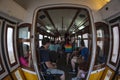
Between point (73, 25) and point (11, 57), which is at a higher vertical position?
point (73, 25)

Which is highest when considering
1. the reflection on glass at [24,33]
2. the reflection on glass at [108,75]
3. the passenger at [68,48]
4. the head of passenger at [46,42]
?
the reflection on glass at [24,33]

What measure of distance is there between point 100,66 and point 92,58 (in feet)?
0.71

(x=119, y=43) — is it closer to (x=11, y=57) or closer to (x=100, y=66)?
(x=100, y=66)

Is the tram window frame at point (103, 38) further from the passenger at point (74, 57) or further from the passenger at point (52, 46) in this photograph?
the passenger at point (52, 46)

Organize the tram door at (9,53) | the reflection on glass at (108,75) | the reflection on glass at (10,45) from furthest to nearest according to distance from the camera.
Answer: the reflection on glass at (108,75), the reflection on glass at (10,45), the tram door at (9,53)

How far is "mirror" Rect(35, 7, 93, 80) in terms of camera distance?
3514mm

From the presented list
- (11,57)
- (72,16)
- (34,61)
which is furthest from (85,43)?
(11,57)

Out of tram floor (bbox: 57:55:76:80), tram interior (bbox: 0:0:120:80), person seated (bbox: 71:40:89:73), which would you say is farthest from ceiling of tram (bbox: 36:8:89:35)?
tram floor (bbox: 57:55:76:80)

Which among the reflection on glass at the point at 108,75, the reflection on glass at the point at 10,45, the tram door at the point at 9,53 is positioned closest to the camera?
the tram door at the point at 9,53

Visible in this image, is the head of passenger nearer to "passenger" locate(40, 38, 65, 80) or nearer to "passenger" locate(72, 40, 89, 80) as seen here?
"passenger" locate(40, 38, 65, 80)

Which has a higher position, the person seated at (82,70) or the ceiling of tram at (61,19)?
the ceiling of tram at (61,19)

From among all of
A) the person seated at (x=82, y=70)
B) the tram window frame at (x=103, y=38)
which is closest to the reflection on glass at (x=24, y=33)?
the person seated at (x=82, y=70)

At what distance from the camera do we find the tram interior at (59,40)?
3.48m

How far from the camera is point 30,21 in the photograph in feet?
11.6
